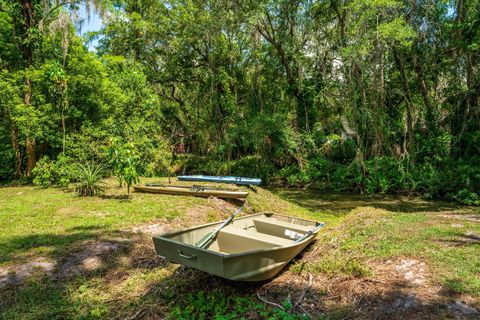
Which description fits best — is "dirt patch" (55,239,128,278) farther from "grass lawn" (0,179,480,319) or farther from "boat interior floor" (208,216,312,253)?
"boat interior floor" (208,216,312,253)

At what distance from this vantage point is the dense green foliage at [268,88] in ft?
36.9

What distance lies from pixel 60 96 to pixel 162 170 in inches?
221

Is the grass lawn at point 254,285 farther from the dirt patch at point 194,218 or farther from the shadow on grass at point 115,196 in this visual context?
the shadow on grass at point 115,196

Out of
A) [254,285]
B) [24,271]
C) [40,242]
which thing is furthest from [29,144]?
[254,285]

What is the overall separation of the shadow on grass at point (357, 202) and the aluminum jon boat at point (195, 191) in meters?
3.22

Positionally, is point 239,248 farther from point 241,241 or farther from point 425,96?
point 425,96

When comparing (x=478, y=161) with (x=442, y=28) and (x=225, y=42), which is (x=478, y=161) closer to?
(x=442, y=28)

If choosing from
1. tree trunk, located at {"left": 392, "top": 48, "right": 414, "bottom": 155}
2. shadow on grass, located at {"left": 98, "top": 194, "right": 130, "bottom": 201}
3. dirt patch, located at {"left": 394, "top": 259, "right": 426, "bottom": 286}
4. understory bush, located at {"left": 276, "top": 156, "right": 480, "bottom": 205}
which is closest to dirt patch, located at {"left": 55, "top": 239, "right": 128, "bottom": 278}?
shadow on grass, located at {"left": 98, "top": 194, "right": 130, "bottom": 201}

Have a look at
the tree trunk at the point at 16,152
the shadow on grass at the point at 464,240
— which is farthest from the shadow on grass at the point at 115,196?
the shadow on grass at the point at 464,240

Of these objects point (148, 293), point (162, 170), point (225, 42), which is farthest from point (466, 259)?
point (225, 42)

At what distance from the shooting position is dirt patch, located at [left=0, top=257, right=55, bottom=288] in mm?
4098

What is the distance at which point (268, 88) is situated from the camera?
1730cm

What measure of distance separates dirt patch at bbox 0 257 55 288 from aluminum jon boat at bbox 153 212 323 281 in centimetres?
Result: 196

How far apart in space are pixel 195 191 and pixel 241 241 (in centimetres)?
446
